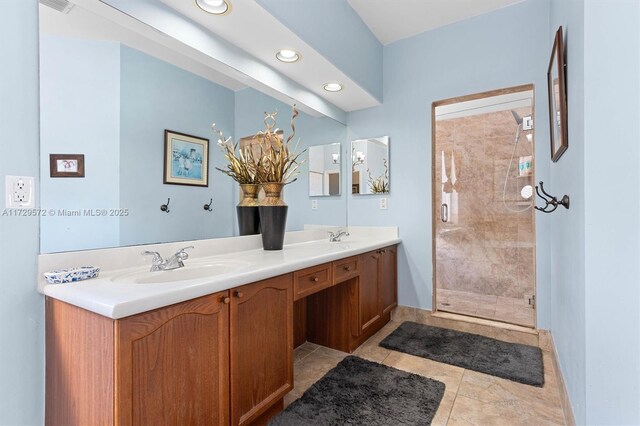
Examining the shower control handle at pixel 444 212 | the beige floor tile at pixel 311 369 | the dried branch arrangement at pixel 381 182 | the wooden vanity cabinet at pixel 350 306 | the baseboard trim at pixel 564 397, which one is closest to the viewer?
the baseboard trim at pixel 564 397

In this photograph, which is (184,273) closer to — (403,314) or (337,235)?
(337,235)

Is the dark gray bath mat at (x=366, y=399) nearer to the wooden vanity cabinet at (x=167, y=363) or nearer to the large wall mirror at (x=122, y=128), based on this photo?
the wooden vanity cabinet at (x=167, y=363)

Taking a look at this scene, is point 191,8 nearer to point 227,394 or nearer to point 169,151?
point 169,151

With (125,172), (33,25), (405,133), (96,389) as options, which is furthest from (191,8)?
(405,133)

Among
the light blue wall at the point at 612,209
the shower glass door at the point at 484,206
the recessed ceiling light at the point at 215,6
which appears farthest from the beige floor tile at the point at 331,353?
the recessed ceiling light at the point at 215,6

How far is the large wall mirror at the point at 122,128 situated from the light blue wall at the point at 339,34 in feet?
1.69

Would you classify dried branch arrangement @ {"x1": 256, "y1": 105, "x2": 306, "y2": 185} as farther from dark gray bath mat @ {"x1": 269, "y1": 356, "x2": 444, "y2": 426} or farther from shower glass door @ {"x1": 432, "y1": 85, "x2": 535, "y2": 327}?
shower glass door @ {"x1": 432, "y1": 85, "x2": 535, "y2": 327}

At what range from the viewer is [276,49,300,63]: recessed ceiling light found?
193 centimetres

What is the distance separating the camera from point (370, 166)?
9.67 ft

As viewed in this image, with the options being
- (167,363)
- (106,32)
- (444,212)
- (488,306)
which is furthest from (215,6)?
(488,306)

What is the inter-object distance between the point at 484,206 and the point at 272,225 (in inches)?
110

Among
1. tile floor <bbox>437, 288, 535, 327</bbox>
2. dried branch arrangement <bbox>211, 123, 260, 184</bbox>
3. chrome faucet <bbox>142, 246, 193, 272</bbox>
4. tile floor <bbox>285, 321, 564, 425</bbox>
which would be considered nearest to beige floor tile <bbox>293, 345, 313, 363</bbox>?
tile floor <bbox>285, 321, 564, 425</bbox>

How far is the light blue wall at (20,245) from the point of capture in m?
1.03

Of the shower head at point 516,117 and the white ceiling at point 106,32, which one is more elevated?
the shower head at point 516,117
